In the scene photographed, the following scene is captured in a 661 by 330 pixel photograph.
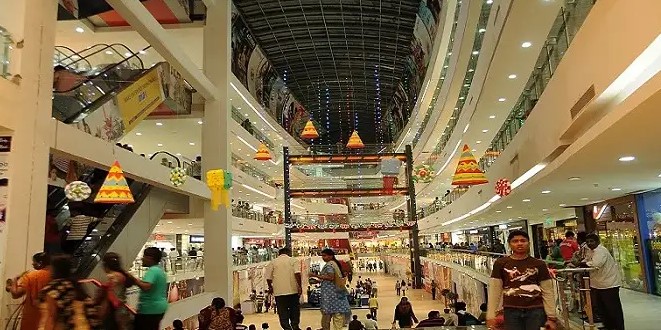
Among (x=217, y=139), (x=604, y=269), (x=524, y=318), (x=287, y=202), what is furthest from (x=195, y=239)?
(x=524, y=318)

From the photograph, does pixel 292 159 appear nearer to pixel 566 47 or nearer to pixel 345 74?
pixel 345 74

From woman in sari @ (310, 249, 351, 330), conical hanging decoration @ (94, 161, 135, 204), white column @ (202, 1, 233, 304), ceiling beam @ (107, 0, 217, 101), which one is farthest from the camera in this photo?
white column @ (202, 1, 233, 304)

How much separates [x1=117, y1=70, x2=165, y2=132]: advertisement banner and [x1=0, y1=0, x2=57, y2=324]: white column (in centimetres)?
369

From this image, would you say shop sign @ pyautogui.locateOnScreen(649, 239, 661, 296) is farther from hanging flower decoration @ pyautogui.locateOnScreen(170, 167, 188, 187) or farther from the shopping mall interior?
hanging flower decoration @ pyautogui.locateOnScreen(170, 167, 188, 187)

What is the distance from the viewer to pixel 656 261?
12812mm

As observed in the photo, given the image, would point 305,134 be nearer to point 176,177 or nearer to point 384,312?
point 176,177

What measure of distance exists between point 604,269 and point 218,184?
7382mm

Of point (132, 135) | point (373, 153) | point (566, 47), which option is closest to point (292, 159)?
point (373, 153)

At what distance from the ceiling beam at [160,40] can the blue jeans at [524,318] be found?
293 inches

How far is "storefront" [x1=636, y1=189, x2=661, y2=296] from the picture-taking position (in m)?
12.7

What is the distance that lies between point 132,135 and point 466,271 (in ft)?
41.7

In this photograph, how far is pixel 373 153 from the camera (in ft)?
85.5

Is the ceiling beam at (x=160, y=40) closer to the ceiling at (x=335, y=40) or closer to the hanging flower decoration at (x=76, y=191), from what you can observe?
the hanging flower decoration at (x=76, y=191)

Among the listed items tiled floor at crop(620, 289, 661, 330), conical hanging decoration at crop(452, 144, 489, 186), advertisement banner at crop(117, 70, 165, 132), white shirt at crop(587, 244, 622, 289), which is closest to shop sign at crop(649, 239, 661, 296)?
tiled floor at crop(620, 289, 661, 330)
